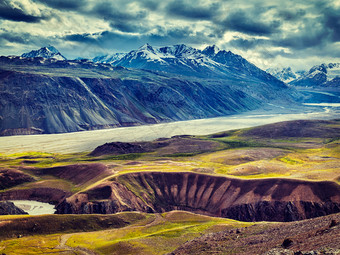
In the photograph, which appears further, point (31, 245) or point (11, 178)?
point (11, 178)

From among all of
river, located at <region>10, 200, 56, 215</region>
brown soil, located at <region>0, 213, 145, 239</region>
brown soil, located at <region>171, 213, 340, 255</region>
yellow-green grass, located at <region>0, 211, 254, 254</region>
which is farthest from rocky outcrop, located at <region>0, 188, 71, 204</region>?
brown soil, located at <region>171, 213, 340, 255</region>

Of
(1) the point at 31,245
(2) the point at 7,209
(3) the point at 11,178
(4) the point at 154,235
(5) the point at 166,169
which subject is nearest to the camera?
(1) the point at 31,245

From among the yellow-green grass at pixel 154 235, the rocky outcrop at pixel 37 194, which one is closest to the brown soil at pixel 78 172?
the rocky outcrop at pixel 37 194

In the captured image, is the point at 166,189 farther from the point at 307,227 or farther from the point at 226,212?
the point at 307,227

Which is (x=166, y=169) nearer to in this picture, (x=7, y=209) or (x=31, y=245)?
(x=7, y=209)

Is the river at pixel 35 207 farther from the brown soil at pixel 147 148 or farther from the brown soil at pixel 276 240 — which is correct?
the brown soil at pixel 147 148

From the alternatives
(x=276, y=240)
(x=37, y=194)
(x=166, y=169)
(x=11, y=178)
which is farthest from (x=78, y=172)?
(x=276, y=240)

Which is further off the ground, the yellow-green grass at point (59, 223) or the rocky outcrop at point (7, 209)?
the rocky outcrop at point (7, 209)
